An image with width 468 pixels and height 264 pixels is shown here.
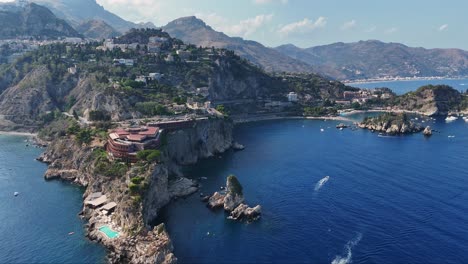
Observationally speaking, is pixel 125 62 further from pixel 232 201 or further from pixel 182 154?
pixel 232 201

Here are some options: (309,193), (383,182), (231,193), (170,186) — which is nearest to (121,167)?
(170,186)

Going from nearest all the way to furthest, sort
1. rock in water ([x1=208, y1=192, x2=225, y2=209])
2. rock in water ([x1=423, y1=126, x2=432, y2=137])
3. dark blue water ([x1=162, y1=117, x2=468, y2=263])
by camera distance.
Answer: dark blue water ([x1=162, y1=117, x2=468, y2=263])
rock in water ([x1=208, y1=192, x2=225, y2=209])
rock in water ([x1=423, y1=126, x2=432, y2=137])

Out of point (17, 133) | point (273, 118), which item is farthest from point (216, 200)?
point (273, 118)

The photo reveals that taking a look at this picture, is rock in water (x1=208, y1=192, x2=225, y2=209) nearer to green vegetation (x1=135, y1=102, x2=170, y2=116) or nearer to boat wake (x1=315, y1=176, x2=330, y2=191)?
boat wake (x1=315, y1=176, x2=330, y2=191)

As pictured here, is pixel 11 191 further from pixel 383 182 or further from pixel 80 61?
pixel 80 61

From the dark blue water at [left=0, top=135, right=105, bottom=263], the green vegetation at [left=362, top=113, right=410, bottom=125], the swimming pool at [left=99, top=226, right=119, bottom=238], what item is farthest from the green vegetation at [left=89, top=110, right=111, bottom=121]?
the green vegetation at [left=362, top=113, right=410, bottom=125]

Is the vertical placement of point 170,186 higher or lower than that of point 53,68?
lower

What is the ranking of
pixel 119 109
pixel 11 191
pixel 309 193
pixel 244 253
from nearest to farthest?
pixel 244 253
pixel 309 193
pixel 11 191
pixel 119 109
